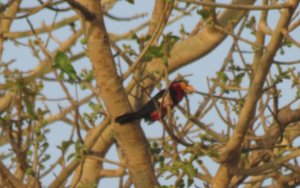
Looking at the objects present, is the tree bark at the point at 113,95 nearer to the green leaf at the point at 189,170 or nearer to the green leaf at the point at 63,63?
the green leaf at the point at 63,63

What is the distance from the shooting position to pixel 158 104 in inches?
233

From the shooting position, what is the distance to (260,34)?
5.26 meters

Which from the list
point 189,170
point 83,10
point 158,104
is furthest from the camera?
point 158,104

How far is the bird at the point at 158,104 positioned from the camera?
15.9 ft

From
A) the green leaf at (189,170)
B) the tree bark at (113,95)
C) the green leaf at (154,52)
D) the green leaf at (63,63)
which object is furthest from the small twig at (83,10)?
the green leaf at (189,170)

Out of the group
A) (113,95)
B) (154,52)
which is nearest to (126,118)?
(113,95)

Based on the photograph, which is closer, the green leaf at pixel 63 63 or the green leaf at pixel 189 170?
the green leaf at pixel 189 170

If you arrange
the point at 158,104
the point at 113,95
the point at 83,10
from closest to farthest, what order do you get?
1. the point at 83,10
2. the point at 113,95
3. the point at 158,104

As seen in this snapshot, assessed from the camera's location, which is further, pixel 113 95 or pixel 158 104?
pixel 158 104

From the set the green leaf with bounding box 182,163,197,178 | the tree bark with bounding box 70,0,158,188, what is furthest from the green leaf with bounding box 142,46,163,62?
the green leaf with bounding box 182,163,197,178

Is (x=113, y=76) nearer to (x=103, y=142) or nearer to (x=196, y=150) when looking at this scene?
(x=196, y=150)

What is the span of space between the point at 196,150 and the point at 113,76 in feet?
2.55

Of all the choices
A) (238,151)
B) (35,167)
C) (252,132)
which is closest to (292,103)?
(252,132)

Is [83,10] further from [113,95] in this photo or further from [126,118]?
[126,118]
